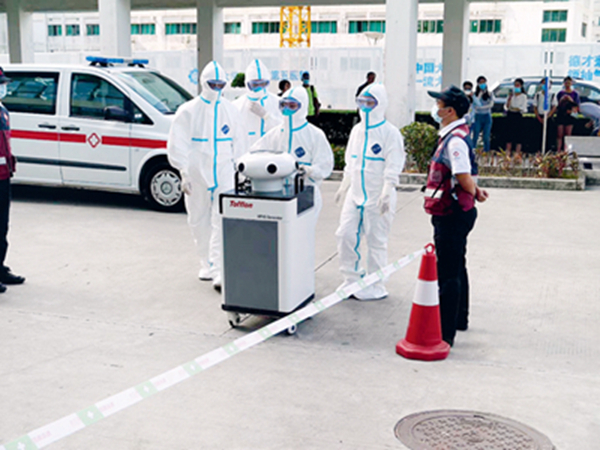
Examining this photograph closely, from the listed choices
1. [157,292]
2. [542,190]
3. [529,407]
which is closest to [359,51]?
[542,190]

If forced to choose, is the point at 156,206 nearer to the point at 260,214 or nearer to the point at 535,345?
the point at 260,214

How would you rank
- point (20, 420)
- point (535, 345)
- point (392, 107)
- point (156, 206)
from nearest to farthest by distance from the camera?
point (20, 420)
point (535, 345)
point (156, 206)
point (392, 107)

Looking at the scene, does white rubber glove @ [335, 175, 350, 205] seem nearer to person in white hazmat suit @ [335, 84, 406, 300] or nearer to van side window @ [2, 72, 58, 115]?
person in white hazmat suit @ [335, 84, 406, 300]

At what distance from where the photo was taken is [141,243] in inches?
333

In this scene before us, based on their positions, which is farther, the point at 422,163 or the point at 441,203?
the point at 422,163

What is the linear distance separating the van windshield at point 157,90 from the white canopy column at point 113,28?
17.9 feet

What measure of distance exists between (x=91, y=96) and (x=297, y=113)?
199 inches

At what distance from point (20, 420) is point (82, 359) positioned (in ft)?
3.10

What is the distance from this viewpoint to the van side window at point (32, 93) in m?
10.5

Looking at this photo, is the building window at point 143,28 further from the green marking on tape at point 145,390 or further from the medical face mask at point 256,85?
the green marking on tape at point 145,390

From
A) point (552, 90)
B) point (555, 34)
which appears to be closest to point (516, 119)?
point (552, 90)

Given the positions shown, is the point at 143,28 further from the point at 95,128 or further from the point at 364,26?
the point at 95,128

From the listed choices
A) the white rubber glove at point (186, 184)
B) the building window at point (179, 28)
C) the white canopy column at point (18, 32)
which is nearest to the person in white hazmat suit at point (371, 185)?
the white rubber glove at point (186, 184)

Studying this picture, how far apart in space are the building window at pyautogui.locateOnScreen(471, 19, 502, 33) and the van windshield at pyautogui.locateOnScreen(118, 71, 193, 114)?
68512mm
